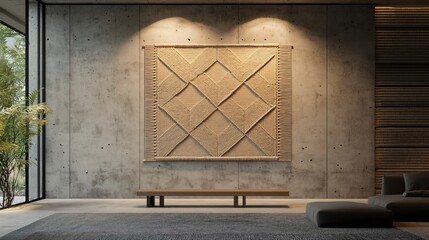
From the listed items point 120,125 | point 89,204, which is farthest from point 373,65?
point 89,204

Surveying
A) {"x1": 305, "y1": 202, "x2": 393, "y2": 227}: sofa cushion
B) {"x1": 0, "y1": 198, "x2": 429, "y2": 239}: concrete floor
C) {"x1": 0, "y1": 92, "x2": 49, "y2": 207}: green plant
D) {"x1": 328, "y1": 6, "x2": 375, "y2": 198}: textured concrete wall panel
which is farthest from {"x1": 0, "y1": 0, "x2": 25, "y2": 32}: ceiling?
{"x1": 305, "y1": 202, "x2": 393, "y2": 227}: sofa cushion

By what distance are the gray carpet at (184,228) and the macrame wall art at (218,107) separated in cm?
259

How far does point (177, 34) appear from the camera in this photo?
11.3 m

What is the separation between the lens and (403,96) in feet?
36.7

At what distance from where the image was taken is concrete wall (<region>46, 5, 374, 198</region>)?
36.6 feet

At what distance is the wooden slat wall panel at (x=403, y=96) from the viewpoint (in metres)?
11.2

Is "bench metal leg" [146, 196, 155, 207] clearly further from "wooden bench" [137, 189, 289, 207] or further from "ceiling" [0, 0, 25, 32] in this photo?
"ceiling" [0, 0, 25, 32]

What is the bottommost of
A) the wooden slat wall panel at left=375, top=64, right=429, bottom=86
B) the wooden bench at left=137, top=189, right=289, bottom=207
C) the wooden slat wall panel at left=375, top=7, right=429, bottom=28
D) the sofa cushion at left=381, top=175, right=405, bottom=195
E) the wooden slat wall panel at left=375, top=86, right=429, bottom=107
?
the wooden bench at left=137, top=189, right=289, bottom=207

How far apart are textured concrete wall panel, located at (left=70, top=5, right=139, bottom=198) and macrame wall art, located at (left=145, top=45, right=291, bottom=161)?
1.00 ft

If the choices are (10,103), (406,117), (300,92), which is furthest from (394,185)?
(10,103)

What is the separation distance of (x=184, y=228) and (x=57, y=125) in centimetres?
467

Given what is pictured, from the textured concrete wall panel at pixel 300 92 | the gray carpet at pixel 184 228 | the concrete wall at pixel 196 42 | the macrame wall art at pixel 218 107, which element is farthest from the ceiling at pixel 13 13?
the textured concrete wall panel at pixel 300 92

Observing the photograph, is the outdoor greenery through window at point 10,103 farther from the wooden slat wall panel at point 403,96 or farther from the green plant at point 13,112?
the wooden slat wall panel at point 403,96

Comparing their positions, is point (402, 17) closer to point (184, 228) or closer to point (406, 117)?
point (406, 117)
